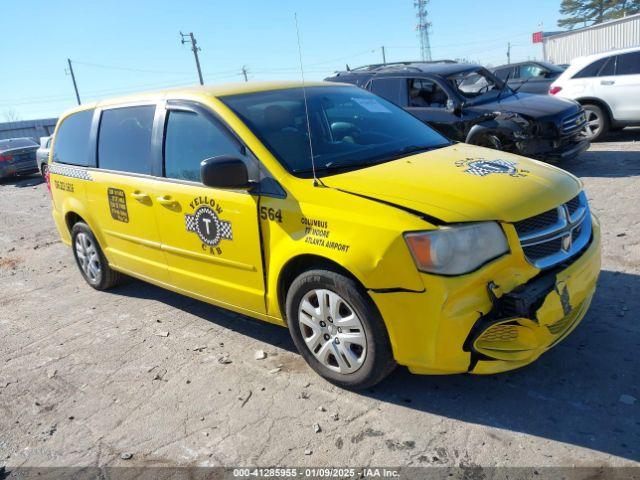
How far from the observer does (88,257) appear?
5.40 meters

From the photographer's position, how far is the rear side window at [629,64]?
9.45m

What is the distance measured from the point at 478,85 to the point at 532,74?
7177mm

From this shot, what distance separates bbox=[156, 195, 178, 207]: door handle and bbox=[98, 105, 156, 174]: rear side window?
33cm

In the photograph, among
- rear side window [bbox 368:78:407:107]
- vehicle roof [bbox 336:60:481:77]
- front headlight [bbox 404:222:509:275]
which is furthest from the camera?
rear side window [bbox 368:78:407:107]

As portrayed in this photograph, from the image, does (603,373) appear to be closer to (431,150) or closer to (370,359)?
(370,359)

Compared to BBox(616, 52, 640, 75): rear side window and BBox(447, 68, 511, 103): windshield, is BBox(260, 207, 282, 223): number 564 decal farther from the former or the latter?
BBox(616, 52, 640, 75): rear side window

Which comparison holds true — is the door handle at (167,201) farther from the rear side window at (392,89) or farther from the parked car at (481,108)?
the rear side window at (392,89)

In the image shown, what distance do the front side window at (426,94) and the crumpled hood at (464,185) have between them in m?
4.99

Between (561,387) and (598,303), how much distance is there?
117 cm

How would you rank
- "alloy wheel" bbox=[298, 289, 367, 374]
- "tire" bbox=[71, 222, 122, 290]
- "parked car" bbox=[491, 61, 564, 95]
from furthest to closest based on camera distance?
"parked car" bbox=[491, 61, 564, 95] → "tire" bbox=[71, 222, 122, 290] → "alloy wheel" bbox=[298, 289, 367, 374]

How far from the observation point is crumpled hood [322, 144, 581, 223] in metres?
2.77

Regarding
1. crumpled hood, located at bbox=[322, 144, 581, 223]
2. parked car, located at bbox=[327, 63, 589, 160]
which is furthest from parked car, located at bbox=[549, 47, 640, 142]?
crumpled hood, located at bbox=[322, 144, 581, 223]

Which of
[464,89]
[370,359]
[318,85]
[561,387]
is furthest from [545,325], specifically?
[464,89]

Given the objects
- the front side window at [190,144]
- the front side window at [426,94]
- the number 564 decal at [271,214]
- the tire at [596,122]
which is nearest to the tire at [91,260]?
the front side window at [190,144]
